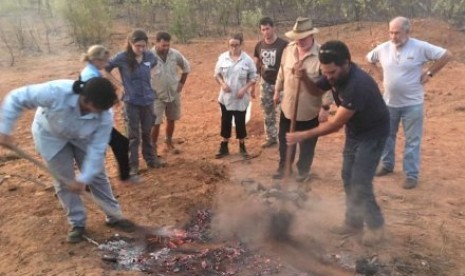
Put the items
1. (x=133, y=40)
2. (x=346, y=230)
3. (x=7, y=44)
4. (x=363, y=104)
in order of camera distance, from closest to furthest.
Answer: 1. (x=363, y=104)
2. (x=346, y=230)
3. (x=133, y=40)
4. (x=7, y=44)

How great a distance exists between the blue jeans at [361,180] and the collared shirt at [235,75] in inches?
94.4

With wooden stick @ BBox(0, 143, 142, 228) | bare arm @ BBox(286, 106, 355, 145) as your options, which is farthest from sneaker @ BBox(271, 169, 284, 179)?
wooden stick @ BBox(0, 143, 142, 228)

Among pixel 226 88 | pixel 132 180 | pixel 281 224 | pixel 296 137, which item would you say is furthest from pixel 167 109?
pixel 296 137

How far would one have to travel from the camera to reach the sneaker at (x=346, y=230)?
507 centimetres

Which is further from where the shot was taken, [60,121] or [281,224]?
[281,224]

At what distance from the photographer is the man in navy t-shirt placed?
447cm

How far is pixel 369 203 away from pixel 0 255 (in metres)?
3.31

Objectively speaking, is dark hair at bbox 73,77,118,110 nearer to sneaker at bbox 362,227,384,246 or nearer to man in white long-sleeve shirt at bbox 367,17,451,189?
sneaker at bbox 362,227,384,246

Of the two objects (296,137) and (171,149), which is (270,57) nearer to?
(171,149)

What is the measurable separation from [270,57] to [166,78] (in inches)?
54.0

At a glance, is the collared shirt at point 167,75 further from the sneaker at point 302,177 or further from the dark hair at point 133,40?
the sneaker at point 302,177

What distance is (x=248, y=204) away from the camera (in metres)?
5.53

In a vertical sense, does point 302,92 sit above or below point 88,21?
below

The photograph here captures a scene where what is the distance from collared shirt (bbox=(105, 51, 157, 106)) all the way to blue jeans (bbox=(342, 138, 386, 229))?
2.58m
